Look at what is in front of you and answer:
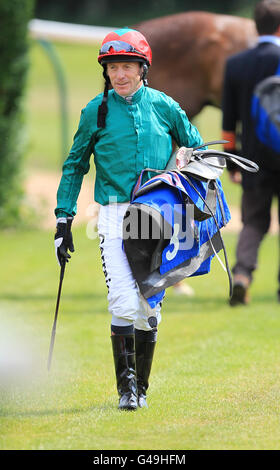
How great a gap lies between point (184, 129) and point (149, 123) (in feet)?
0.71

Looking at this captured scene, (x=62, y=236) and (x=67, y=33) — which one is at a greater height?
(x=67, y=33)

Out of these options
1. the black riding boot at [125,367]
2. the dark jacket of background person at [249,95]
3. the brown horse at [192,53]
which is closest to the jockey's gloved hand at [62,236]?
the black riding boot at [125,367]

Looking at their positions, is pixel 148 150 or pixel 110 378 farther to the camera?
pixel 110 378

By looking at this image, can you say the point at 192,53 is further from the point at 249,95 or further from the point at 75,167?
the point at 75,167

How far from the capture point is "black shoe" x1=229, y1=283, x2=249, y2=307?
7733 millimetres

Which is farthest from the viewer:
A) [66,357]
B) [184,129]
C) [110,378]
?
[66,357]

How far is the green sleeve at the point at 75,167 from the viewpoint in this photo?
472 cm

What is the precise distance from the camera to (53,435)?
4.11m

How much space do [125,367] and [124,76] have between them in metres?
1.45

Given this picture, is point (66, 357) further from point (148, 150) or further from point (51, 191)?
point (51, 191)

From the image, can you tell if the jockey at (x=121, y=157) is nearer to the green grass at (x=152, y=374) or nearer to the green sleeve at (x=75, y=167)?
the green sleeve at (x=75, y=167)

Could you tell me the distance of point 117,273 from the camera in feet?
15.1

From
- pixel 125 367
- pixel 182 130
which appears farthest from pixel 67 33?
pixel 125 367

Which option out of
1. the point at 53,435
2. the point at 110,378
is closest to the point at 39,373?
the point at 110,378
